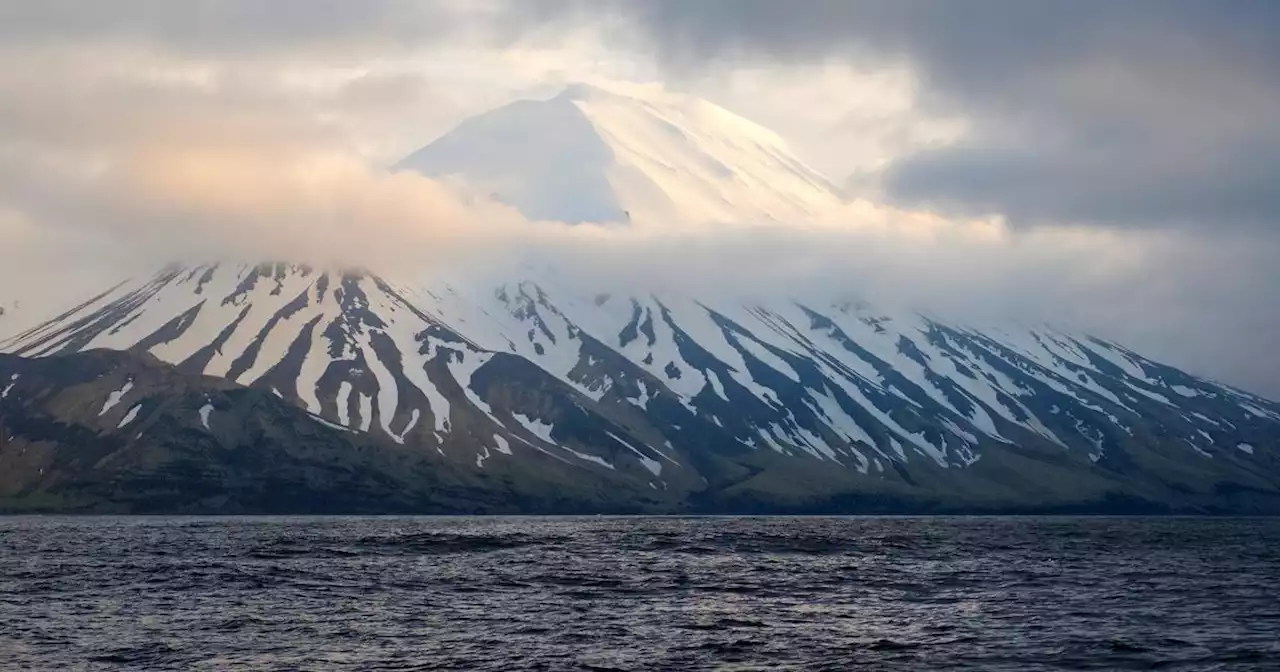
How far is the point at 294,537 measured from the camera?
186500 millimetres

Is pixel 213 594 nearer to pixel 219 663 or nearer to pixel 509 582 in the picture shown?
pixel 509 582

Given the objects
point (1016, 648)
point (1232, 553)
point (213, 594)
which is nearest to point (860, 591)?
point (1016, 648)

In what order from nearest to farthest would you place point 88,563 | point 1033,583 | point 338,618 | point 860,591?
point 338,618, point 860,591, point 1033,583, point 88,563

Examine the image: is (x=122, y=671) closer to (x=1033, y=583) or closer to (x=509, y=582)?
(x=509, y=582)

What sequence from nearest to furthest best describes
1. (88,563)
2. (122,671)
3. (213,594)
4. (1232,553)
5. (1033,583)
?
(122,671)
(213,594)
(1033,583)
(88,563)
(1232,553)

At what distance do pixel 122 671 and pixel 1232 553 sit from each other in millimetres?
128699

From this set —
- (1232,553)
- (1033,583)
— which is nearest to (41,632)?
(1033,583)

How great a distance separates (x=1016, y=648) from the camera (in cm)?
6950

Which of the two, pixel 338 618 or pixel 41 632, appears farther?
pixel 338 618

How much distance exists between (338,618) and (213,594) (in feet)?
57.4

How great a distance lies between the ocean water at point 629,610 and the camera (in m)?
66.6

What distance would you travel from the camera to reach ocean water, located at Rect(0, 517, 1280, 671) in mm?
66562

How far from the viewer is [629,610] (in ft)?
286

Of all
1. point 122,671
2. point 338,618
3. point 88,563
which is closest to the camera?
point 122,671
